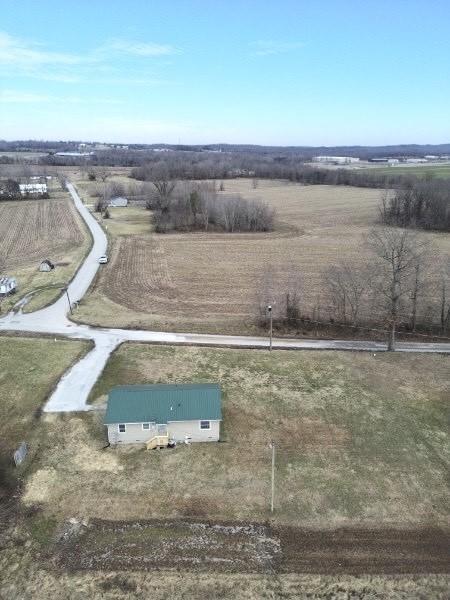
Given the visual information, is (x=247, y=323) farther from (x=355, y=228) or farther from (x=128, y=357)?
(x=355, y=228)

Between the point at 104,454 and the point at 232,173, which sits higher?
the point at 232,173

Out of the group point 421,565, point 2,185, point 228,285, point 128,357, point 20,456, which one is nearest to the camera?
point 421,565

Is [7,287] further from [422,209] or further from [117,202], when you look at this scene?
[422,209]

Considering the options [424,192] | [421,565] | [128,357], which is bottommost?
[421,565]

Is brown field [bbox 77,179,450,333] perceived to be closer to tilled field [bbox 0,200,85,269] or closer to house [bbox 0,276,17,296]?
tilled field [bbox 0,200,85,269]

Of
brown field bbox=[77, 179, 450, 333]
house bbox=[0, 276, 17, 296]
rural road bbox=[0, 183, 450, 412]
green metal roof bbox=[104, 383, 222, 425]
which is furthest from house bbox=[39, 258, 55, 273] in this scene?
green metal roof bbox=[104, 383, 222, 425]

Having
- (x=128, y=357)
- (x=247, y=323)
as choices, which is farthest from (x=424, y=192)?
(x=128, y=357)

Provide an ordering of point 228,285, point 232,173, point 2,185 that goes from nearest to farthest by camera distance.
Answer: point 228,285 → point 2,185 → point 232,173

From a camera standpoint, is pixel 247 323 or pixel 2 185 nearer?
pixel 247 323
